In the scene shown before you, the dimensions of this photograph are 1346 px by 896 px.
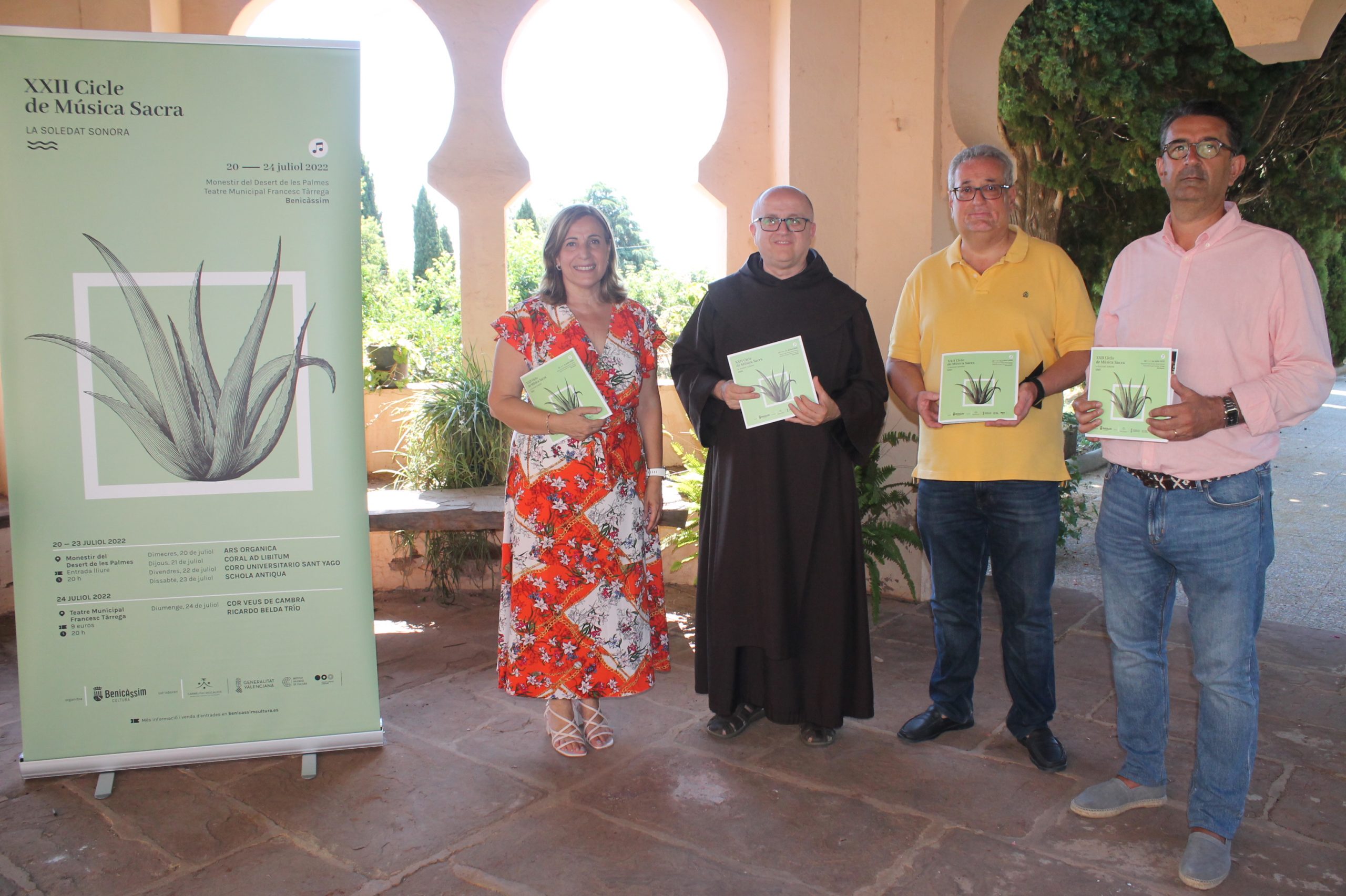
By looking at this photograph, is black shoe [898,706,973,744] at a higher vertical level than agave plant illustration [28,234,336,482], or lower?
lower

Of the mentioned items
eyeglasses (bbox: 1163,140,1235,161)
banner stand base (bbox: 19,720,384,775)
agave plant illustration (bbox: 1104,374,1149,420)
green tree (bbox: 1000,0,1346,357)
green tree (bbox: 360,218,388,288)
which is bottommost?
banner stand base (bbox: 19,720,384,775)

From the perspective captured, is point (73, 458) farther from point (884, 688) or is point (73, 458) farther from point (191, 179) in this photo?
point (884, 688)

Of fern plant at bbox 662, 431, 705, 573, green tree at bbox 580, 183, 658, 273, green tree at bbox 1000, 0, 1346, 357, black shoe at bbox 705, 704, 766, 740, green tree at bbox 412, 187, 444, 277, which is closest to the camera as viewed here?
black shoe at bbox 705, 704, 766, 740

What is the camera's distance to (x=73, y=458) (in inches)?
140

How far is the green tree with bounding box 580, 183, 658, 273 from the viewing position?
3669cm

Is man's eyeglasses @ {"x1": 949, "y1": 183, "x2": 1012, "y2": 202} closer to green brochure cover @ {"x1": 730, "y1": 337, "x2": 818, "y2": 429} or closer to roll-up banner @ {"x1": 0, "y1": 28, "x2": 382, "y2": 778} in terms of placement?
green brochure cover @ {"x1": 730, "y1": 337, "x2": 818, "y2": 429}

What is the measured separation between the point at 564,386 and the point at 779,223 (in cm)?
108

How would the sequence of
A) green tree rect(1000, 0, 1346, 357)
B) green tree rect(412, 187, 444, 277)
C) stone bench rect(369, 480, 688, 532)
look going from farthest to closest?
green tree rect(412, 187, 444, 277)
green tree rect(1000, 0, 1346, 357)
stone bench rect(369, 480, 688, 532)

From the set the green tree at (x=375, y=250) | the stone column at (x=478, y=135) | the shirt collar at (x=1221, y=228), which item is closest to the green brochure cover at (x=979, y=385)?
the shirt collar at (x=1221, y=228)

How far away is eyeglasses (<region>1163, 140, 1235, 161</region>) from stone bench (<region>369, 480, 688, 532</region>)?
11.0 feet

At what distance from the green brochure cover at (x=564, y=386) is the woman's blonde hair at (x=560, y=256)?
293mm

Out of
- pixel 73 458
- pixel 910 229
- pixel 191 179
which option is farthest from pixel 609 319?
pixel 910 229

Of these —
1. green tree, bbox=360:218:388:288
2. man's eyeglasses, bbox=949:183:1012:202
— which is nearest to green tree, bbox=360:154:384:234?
green tree, bbox=360:218:388:288

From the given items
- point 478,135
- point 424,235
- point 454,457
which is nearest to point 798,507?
point 454,457
